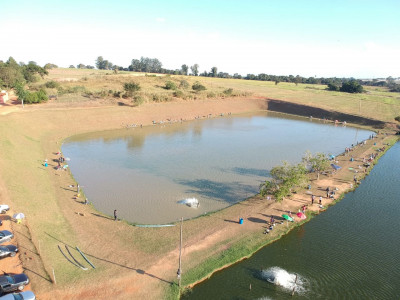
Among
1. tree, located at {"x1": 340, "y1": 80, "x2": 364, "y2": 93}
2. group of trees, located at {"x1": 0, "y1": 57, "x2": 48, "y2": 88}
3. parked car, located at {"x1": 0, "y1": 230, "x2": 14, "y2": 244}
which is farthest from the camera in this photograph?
tree, located at {"x1": 340, "y1": 80, "x2": 364, "y2": 93}

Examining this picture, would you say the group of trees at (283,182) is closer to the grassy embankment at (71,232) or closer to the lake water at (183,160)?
the grassy embankment at (71,232)

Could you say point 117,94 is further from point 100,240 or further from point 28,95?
point 100,240

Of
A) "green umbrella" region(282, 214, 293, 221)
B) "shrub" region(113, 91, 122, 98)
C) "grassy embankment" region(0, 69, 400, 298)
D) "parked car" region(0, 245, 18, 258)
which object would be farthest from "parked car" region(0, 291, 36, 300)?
"shrub" region(113, 91, 122, 98)

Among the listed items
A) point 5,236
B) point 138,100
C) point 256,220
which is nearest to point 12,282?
point 5,236

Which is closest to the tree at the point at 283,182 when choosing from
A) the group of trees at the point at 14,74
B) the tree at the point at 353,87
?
the group of trees at the point at 14,74

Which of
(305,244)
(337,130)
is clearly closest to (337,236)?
(305,244)

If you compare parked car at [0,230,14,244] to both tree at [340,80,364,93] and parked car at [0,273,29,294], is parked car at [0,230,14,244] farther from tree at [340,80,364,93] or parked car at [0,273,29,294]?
tree at [340,80,364,93]
